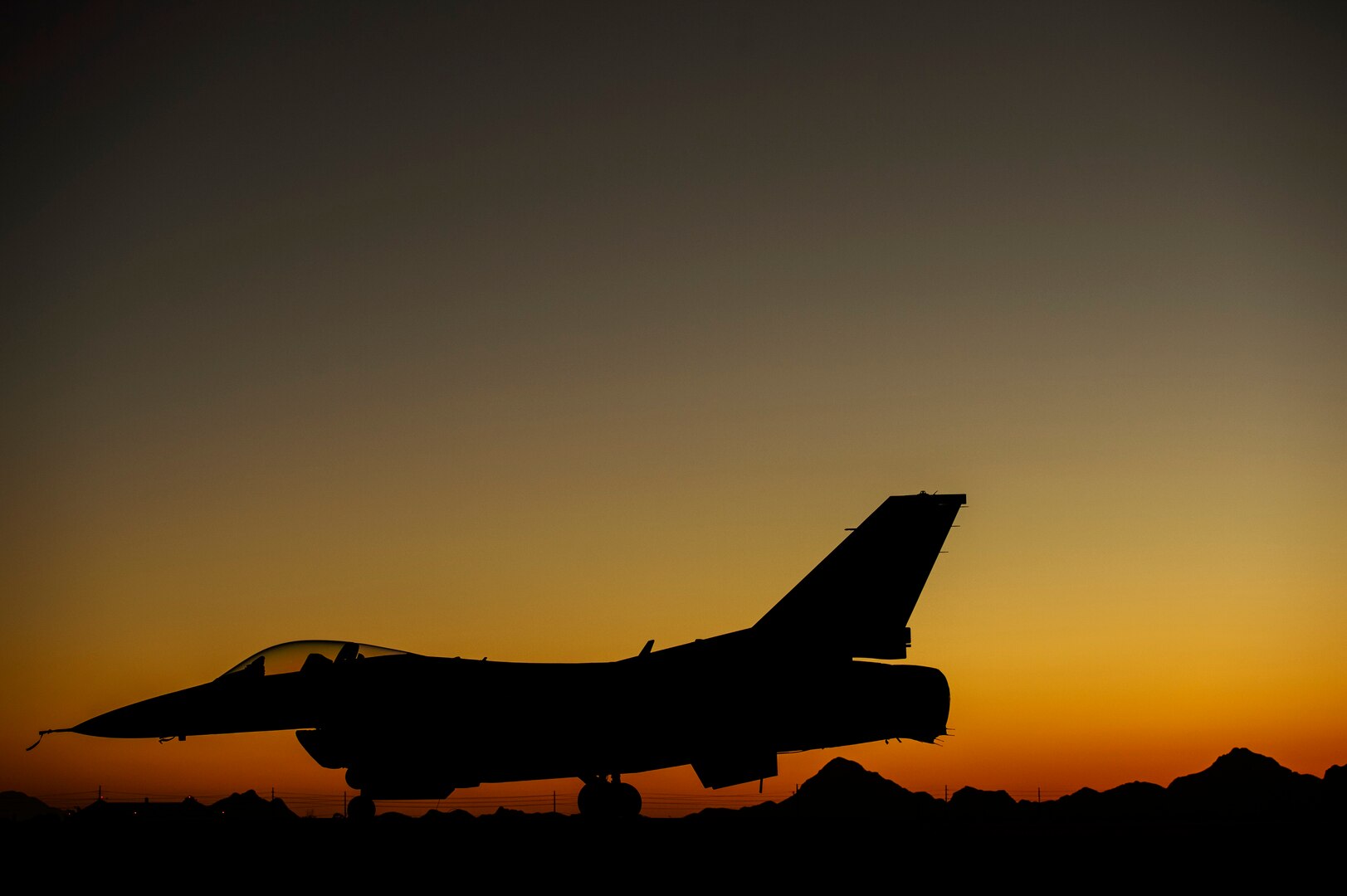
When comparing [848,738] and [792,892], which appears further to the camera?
[848,738]

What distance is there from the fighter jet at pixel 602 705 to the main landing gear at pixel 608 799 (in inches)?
1.1

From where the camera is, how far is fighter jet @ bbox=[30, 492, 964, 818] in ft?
68.0

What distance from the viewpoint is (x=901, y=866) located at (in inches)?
597

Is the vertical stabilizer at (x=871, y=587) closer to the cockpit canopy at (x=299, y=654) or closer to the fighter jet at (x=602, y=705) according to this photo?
the fighter jet at (x=602, y=705)

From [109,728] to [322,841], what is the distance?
21.3 ft

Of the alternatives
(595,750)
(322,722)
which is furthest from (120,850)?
(595,750)

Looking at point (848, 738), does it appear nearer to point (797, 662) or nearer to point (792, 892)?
point (797, 662)

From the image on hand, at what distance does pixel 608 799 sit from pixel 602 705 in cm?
161

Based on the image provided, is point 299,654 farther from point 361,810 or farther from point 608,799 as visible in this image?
point 608,799

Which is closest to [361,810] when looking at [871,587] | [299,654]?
[299,654]

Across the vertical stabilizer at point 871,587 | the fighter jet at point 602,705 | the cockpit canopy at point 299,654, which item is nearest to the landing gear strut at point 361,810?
the fighter jet at point 602,705

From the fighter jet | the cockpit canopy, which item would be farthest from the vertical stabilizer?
the cockpit canopy

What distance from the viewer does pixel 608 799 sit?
69.9ft

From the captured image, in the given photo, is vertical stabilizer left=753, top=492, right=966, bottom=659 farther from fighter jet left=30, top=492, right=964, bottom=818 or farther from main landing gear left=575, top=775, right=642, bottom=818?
main landing gear left=575, top=775, right=642, bottom=818
